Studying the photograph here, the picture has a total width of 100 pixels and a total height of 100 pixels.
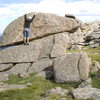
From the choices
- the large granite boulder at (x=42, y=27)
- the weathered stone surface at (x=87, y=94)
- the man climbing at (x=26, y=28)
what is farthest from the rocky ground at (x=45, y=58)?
the weathered stone surface at (x=87, y=94)

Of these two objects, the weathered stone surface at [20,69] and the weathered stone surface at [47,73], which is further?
the weathered stone surface at [20,69]

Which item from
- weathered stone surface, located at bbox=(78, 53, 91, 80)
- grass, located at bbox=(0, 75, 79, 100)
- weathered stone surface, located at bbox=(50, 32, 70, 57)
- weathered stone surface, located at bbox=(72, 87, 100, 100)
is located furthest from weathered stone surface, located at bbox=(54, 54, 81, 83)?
weathered stone surface, located at bbox=(72, 87, 100, 100)

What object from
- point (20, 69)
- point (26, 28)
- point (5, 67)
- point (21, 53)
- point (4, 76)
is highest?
point (26, 28)

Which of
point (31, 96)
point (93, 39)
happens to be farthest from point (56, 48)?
point (93, 39)

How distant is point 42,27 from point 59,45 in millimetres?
3518

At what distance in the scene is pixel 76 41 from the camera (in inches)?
4257

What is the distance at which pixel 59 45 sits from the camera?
37969mm

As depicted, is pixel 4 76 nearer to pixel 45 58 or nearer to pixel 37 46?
pixel 45 58

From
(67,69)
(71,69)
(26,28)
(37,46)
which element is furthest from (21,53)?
(71,69)

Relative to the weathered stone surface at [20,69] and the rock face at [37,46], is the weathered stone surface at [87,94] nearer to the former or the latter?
the rock face at [37,46]

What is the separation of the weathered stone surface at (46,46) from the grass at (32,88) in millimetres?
4635

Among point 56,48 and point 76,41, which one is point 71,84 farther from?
point 76,41

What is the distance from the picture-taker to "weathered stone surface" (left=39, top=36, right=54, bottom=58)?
38188 millimetres

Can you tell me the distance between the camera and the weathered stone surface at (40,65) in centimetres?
3666
